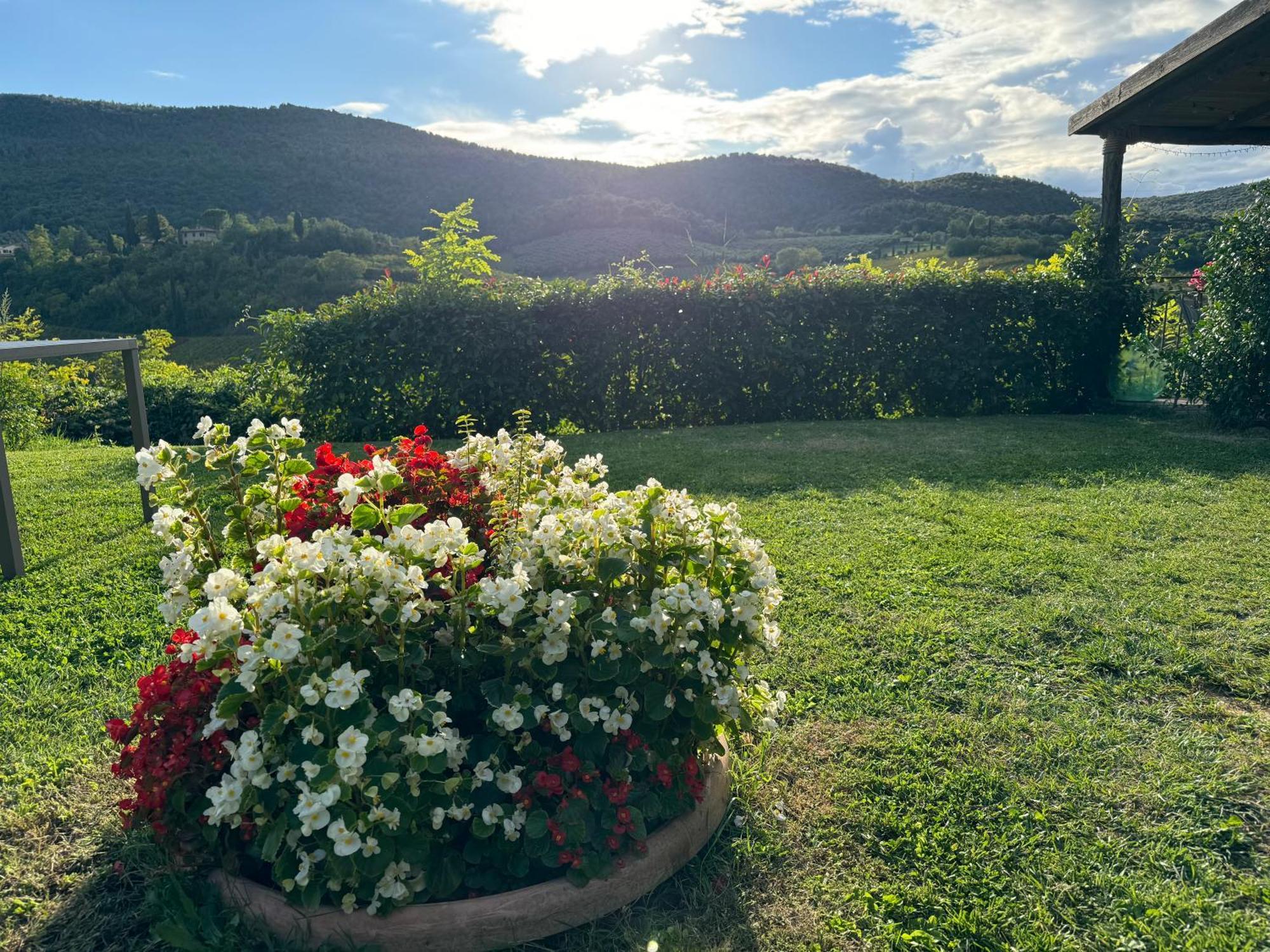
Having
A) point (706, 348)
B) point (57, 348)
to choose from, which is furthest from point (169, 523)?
point (706, 348)

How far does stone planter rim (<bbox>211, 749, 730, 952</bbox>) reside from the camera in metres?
1.72

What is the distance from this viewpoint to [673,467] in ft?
21.0

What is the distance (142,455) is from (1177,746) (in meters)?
3.09

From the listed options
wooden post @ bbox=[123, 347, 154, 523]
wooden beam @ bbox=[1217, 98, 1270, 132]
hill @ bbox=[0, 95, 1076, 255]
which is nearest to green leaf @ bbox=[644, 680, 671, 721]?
wooden post @ bbox=[123, 347, 154, 523]

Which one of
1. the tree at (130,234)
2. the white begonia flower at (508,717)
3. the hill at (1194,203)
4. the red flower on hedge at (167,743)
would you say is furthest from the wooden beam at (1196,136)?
the tree at (130,234)

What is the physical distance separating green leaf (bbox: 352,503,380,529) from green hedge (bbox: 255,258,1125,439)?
611 centimetres

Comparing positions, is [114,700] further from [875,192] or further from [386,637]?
[875,192]

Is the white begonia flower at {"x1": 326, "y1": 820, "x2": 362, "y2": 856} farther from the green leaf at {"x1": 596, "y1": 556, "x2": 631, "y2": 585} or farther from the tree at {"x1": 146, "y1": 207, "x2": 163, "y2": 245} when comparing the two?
the tree at {"x1": 146, "y1": 207, "x2": 163, "y2": 245}

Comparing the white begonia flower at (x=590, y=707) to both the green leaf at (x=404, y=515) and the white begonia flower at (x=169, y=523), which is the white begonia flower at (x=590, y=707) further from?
the white begonia flower at (x=169, y=523)

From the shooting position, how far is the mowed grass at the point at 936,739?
1.88 m

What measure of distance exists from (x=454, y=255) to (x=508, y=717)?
28.5 feet

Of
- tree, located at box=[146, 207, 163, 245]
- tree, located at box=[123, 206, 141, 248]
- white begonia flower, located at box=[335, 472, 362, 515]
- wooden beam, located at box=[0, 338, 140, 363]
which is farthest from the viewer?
tree, located at box=[146, 207, 163, 245]

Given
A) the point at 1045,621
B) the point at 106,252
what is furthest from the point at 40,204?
the point at 1045,621

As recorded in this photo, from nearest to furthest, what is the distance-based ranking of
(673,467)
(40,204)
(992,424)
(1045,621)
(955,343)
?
(1045,621)
(673,467)
(992,424)
(955,343)
(40,204)
